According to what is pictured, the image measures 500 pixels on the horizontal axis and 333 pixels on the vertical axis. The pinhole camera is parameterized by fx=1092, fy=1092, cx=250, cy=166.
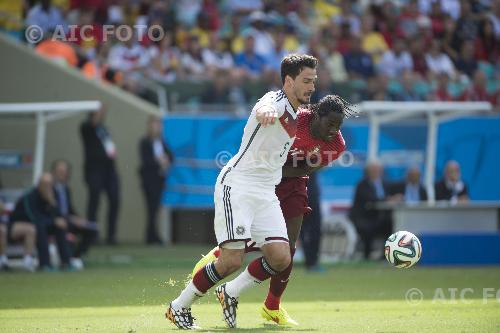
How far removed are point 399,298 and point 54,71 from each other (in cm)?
1029

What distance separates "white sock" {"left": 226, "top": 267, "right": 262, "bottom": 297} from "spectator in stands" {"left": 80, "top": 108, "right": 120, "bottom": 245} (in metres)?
10.2

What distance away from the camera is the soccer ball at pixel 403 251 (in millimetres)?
10562

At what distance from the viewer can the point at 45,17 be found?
21.1 meters

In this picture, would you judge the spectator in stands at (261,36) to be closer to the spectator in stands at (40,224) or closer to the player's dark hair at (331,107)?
the spectator in stands at (40,224)

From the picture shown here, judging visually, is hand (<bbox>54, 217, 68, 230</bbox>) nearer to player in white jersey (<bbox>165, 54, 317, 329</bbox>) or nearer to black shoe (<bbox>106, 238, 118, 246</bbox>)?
black shoe (<bbox>106, 238, 118, 246</bbox>)

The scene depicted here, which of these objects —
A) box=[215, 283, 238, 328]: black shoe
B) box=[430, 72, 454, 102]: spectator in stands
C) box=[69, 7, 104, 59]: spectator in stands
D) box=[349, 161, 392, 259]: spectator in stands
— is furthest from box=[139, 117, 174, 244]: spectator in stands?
box=[215, 283, 238, 328]: black shoe

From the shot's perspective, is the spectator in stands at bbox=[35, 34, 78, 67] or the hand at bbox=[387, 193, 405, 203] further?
the spectator in stands at bbox=[35, 34, 78, 67]

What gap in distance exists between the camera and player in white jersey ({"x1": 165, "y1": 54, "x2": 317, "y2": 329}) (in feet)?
30.6

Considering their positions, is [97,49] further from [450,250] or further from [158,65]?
[450,250]

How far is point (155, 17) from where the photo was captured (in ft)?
72.7

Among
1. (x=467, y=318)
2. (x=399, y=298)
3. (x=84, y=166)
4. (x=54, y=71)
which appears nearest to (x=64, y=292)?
(x=399, y=298)

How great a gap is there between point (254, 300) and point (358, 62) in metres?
11.2

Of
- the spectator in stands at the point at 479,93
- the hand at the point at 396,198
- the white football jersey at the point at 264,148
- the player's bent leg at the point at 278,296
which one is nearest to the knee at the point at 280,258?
the white football jersey at the point at 264,148

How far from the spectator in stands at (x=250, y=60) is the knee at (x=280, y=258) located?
12862mm
